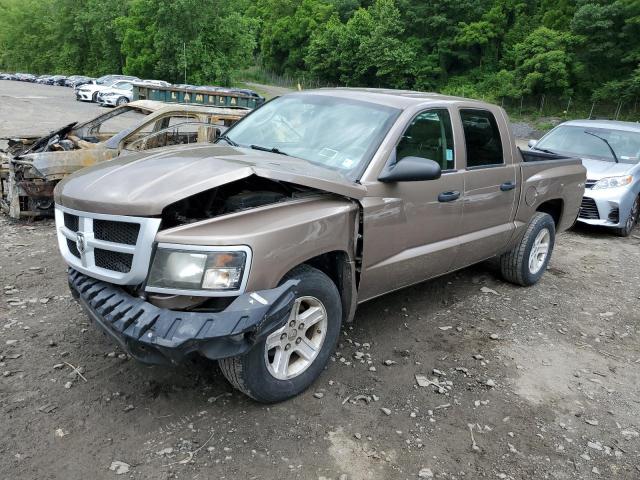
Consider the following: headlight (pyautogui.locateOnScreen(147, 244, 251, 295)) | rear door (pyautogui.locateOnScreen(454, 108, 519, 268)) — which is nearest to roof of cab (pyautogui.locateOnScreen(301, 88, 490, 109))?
rear door (pyautogui.locateOnScreen(454, 108, 519, 268))

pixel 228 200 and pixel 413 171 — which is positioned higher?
pixel 413 171

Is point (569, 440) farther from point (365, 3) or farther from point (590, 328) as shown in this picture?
point (365, 3)

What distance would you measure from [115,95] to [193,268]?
97.4 ft

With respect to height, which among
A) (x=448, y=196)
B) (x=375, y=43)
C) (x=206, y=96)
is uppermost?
(x=375, y=43)

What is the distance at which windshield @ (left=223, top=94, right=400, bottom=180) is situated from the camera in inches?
146

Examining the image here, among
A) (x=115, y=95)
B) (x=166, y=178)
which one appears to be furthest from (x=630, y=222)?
(x=115, y=95)

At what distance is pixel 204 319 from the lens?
2.67 metres

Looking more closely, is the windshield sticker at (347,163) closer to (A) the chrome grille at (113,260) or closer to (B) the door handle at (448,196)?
(B) the door handle at (448,196)

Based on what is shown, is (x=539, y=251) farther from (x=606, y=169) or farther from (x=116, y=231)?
(x=116, y=231)

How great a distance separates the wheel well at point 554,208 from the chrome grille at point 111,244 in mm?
4357

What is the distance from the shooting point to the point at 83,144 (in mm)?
7414

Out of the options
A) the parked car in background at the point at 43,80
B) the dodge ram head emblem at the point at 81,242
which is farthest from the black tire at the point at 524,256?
the parked car in background at the point at 43,80

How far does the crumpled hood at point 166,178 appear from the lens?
277 cm

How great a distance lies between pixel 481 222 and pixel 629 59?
3921 centimetres
